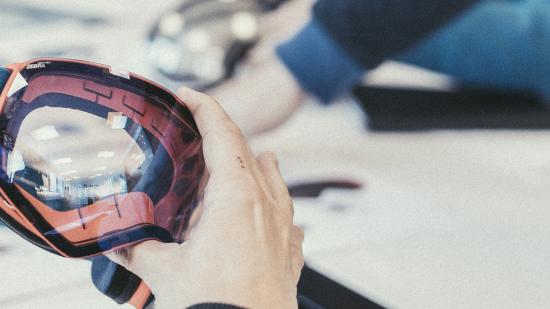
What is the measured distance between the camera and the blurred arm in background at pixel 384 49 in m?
0.47

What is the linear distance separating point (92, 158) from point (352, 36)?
0.26 metres

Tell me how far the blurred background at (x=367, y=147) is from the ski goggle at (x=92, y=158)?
0.32 feet

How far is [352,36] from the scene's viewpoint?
1.54ft

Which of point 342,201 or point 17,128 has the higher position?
point 17,128

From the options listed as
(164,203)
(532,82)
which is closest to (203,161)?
(164,203)

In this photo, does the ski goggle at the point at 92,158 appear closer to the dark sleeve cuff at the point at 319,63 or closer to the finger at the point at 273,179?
the finger at the point at 273,179

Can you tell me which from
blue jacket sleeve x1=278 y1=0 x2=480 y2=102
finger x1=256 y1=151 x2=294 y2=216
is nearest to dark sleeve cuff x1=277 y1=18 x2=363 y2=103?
blue jacket sleeve x1=278 y1=0 x2=480 y2=102

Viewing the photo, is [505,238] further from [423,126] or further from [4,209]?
[4,209]

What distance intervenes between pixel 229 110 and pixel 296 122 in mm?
59

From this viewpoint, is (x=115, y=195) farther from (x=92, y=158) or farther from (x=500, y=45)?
(x=500, y=45)

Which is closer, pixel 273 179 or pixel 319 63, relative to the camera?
pixel 273 179

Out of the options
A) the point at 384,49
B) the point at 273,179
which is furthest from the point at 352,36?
the point at 273,179

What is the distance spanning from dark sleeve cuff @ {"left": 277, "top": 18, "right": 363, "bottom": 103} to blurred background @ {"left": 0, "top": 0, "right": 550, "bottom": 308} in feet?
0.03

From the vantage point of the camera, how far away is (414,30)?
475 millimetres
